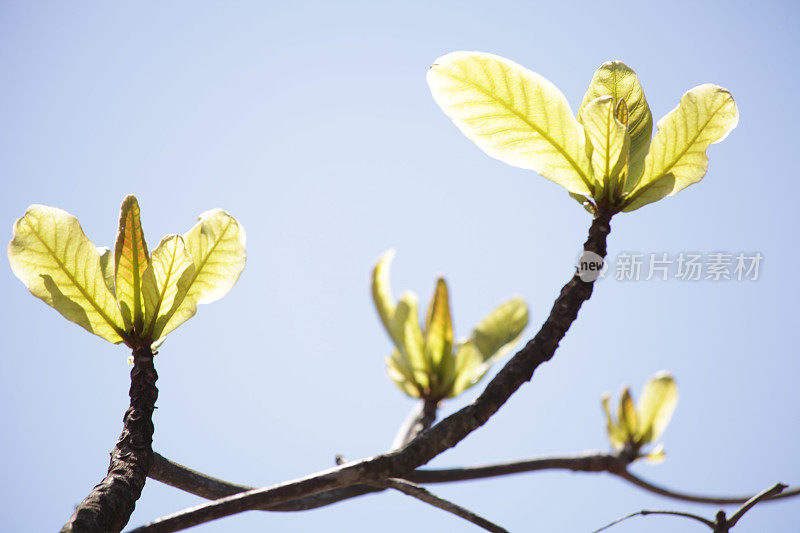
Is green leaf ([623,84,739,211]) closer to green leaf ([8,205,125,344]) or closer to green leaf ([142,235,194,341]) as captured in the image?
green leaf ([142,235,194,341])

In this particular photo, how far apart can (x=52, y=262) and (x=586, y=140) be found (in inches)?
32.1

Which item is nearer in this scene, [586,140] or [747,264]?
[586,140]

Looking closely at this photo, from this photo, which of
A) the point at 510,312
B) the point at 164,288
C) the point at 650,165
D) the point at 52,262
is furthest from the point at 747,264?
the point at 52,262

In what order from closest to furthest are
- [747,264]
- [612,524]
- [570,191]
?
1. [612,524]
2. [570,191]
3. [747,264]

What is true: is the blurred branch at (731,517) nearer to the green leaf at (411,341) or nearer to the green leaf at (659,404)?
the green leaf at (411,341)

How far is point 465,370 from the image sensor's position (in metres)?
1.50

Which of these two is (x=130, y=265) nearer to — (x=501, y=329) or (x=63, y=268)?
(x=63, y=268)

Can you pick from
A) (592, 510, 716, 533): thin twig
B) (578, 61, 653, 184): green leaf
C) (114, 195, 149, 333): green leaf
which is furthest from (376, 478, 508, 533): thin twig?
(578, 61, 653, 184): green leaf

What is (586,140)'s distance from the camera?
99 centimetres

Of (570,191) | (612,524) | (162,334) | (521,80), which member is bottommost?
(612,524)

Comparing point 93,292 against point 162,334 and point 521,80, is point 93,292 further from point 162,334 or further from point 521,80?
point 521,80

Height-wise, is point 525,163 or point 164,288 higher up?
point 525,163

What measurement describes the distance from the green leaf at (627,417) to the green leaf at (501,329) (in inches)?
13.8

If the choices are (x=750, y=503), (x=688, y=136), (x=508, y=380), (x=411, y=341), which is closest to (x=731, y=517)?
(x=750, y=503)
